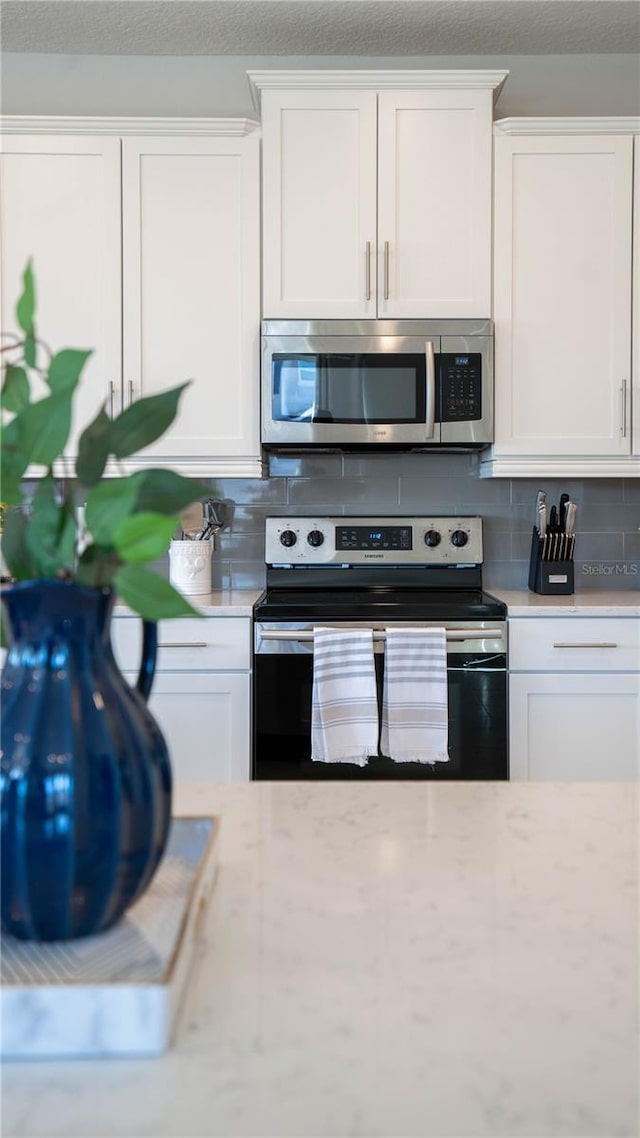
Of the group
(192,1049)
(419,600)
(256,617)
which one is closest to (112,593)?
(192,1049)

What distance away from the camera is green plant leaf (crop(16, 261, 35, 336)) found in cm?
65

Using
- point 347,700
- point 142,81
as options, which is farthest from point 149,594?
point 142,81

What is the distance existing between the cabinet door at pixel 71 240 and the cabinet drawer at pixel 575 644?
1.51m

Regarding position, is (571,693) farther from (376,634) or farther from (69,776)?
(69,776)

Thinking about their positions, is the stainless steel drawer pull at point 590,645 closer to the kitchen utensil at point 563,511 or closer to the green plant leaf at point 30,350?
the kitchen utensil at point 563,511

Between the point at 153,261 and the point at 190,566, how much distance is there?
3.24 feet

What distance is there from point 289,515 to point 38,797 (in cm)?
260

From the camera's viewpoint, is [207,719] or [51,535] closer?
[51,535]

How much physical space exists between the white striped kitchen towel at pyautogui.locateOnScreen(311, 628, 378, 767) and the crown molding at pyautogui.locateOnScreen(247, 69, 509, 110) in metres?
1.70

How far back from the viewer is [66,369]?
0.65 m

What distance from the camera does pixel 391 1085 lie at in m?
0.54

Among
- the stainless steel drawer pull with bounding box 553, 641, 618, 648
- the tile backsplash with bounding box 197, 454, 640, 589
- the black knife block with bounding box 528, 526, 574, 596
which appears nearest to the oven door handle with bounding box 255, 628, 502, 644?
the stainless steel drawer pull with bounding box 553, 641, 618, 648

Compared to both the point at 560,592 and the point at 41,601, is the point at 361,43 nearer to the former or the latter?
the point at 560,592

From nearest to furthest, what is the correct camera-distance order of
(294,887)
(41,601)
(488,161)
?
1. (41,601)
2. (294,887)
3. (488,161)
